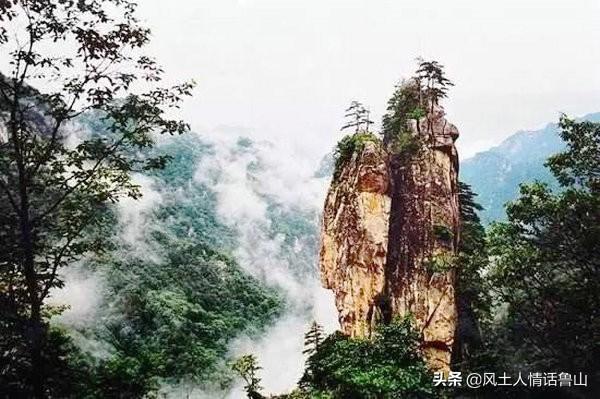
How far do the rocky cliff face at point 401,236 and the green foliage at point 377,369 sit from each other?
235 cm

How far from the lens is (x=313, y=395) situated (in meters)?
24.5

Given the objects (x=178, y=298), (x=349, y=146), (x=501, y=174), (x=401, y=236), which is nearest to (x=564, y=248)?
(x=401, y=236)

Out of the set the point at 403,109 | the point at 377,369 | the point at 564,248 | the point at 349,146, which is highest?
the point at 403,109

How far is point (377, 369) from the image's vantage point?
23.7 metres

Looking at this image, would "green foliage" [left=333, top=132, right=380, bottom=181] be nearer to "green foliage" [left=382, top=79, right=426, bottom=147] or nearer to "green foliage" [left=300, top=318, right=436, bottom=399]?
"green foliage" [left=382, top=79, right=426, bottom=147]

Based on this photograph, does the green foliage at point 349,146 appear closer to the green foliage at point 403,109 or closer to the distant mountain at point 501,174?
the green foliage at point 403,109

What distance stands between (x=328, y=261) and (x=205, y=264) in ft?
241

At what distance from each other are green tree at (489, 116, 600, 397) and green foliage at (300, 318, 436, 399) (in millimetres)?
4970

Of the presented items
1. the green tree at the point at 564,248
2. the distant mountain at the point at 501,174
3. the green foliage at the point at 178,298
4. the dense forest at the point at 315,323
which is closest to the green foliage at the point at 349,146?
the dense forest at the point at 315,323

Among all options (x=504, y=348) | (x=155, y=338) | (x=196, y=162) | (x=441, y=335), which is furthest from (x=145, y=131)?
(x=196, y=162)

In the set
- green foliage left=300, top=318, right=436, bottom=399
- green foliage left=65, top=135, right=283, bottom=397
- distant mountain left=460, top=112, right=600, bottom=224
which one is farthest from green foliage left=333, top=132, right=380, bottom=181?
distant mountain left=460, top=112, right=600, bottom=224

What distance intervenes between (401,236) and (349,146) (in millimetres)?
5616

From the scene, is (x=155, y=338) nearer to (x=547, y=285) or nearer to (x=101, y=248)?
(x=547, y=285)

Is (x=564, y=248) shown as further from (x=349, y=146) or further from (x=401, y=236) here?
(x=349, y=146)
